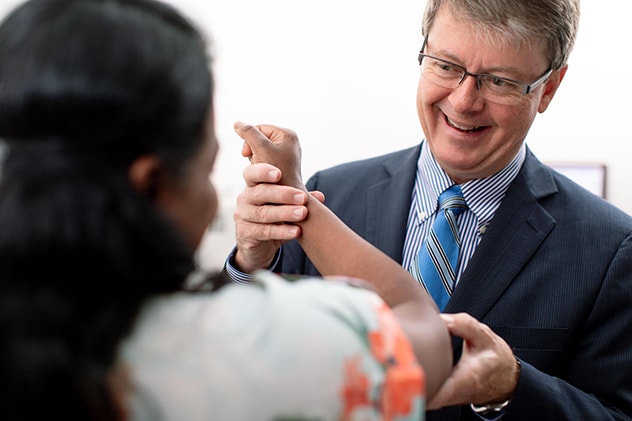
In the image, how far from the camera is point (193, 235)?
75 cm

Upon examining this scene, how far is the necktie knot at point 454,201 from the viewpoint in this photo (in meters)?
1.48

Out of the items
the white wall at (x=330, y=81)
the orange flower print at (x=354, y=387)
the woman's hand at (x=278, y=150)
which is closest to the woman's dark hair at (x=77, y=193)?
the orange flower print at (x=354, y=387)

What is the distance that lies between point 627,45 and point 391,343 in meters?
2.90

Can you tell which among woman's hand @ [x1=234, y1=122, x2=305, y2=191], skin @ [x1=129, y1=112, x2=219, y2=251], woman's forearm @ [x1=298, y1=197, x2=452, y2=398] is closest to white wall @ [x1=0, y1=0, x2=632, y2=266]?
woman's hand @ [x1=234, y1=122, x2=305, y2=191]

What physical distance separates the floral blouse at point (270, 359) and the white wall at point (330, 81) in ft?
8.29

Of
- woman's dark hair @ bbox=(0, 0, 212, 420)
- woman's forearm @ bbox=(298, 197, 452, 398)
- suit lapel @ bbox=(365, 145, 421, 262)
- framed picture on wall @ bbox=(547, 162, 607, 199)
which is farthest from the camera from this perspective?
framed picture on wall @ bbox=(547, 162, 607, 199)

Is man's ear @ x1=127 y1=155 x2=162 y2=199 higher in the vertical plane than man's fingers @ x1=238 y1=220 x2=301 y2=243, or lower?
higher

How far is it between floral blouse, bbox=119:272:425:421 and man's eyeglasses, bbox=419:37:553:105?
34.2 inches

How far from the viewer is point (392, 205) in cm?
155

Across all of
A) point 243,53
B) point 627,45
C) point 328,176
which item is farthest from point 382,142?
point 328,176

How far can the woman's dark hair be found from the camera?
1.90ft

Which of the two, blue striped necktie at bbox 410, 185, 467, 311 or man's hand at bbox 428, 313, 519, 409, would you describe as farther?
blue striped necktie at bbox 410, 185, 467, 311

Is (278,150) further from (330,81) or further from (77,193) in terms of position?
(330,81)

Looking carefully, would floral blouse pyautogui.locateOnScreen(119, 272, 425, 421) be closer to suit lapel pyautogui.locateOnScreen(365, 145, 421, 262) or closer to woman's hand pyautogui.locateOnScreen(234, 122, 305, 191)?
woman's hand pyautogui.locateOnScreen(234, 122, 305, 191)
